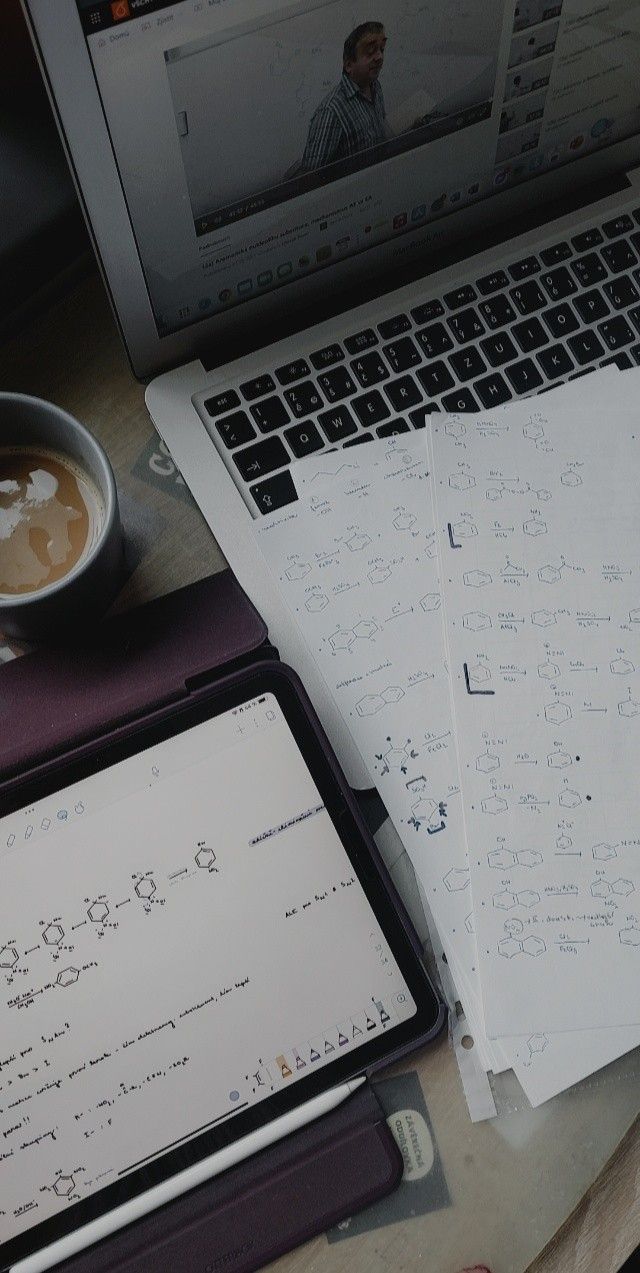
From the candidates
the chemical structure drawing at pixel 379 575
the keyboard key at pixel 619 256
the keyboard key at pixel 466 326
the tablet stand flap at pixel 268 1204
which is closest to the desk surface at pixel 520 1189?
the tablet stand flap at pixel 268 1204

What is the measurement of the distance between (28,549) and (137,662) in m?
0.08

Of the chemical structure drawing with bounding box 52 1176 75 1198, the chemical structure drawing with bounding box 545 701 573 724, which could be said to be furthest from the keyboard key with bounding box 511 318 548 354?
the chemical structure drawing with bounding box 52 1176 75 1198

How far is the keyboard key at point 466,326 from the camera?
24.0 inches

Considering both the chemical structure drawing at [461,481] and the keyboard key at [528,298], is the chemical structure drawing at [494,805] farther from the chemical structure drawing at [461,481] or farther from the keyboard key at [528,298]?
the keyboard key at [528,298]

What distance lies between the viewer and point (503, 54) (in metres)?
0.54

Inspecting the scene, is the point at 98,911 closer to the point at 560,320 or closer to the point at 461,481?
the point at 461,481

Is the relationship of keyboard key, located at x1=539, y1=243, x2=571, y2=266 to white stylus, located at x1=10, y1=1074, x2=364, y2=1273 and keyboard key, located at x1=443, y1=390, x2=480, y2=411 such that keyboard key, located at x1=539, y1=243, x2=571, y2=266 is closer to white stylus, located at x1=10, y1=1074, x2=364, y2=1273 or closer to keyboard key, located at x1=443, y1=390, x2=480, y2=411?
keyboard key, located at x1=443, y1=390, x2=480, y2=411

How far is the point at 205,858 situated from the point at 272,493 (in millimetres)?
197

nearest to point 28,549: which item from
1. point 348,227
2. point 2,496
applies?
point 2,496

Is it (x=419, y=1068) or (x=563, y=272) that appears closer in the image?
(x=419, y=1068)

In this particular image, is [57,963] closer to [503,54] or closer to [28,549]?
[28,549]

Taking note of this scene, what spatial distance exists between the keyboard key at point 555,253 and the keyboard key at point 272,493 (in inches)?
8.1

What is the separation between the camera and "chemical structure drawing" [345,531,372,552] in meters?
0.58

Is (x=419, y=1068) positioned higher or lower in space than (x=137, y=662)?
lower
